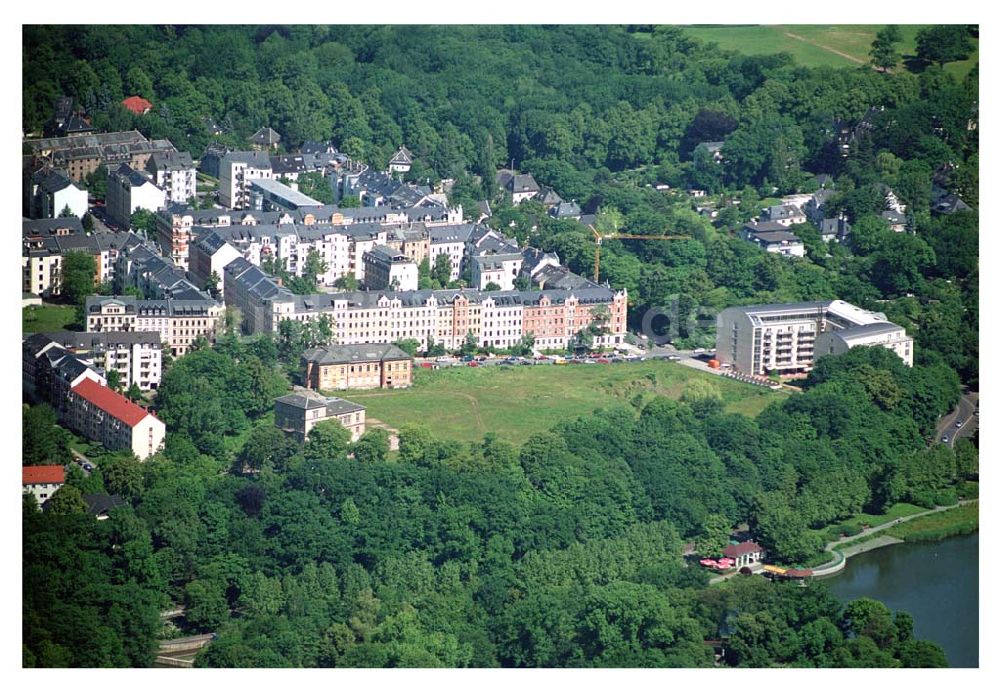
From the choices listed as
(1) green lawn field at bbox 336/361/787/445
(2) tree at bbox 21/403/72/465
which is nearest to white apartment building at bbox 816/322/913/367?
(1) green lawn field at bbox 336/361/787/445

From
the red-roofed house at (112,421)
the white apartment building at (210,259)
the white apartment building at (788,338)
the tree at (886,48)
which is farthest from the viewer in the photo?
the tree at (886,48)

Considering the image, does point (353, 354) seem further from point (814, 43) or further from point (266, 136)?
point (814, 43)

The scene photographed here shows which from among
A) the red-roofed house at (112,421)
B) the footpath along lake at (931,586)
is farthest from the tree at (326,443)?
the footpath along lake at (931,586)

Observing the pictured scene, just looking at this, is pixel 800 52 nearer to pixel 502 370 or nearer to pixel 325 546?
pixel 502 370

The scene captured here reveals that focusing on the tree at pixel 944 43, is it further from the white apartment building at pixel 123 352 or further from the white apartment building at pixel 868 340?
the white apartment building at pixel 123 352

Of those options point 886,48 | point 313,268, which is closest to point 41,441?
point 313,268

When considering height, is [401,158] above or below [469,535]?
above

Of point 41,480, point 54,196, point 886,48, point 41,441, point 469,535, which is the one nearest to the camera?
point 469,535

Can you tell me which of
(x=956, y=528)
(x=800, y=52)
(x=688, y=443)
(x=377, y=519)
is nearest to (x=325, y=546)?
(x=377, y=519)
